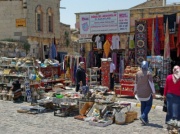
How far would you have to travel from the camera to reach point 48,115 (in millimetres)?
9570

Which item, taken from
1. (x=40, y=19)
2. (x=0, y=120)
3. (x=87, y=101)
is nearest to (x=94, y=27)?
(x=87, y=101)

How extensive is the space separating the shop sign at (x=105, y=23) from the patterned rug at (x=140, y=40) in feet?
3.02

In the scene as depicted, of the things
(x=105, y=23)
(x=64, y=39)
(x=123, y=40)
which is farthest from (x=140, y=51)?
(x=64, y=39)

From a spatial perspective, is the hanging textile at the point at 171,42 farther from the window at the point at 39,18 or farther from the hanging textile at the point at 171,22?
the window at the point at 39,18

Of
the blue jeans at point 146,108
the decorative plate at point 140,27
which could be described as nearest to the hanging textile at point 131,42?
the decorative plate at point 140,27

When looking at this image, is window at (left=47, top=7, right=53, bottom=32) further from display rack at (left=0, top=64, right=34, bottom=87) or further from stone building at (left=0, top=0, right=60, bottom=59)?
display rack at (left=0, top=64, right=34, bottom=87)

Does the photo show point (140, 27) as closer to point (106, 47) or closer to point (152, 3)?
point (106, 47)

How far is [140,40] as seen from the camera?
14.2 metres

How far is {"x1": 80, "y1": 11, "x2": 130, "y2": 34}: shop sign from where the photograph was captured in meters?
15.2

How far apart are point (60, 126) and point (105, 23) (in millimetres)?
8499

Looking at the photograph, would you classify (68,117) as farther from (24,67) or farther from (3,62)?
(3,62)

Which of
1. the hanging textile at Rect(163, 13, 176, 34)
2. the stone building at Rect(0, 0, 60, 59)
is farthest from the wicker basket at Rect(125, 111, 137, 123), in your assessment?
the stone building at Rect(0, 0, 60, 59)

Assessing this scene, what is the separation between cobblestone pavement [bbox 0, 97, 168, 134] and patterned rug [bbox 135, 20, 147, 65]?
4.87 m

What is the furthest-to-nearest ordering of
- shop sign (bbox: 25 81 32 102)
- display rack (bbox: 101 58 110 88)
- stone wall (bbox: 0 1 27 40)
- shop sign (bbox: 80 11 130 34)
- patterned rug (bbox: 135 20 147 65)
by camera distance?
stone wall (bbox: 0 1 27 40) < shop sign (bbox: 80 11 130 34) < display rack (bbox: 101 58 110 88) < patterned rug (bbox: 135 20 147 65) < shop sign (bbox: 25 81 32 102)
